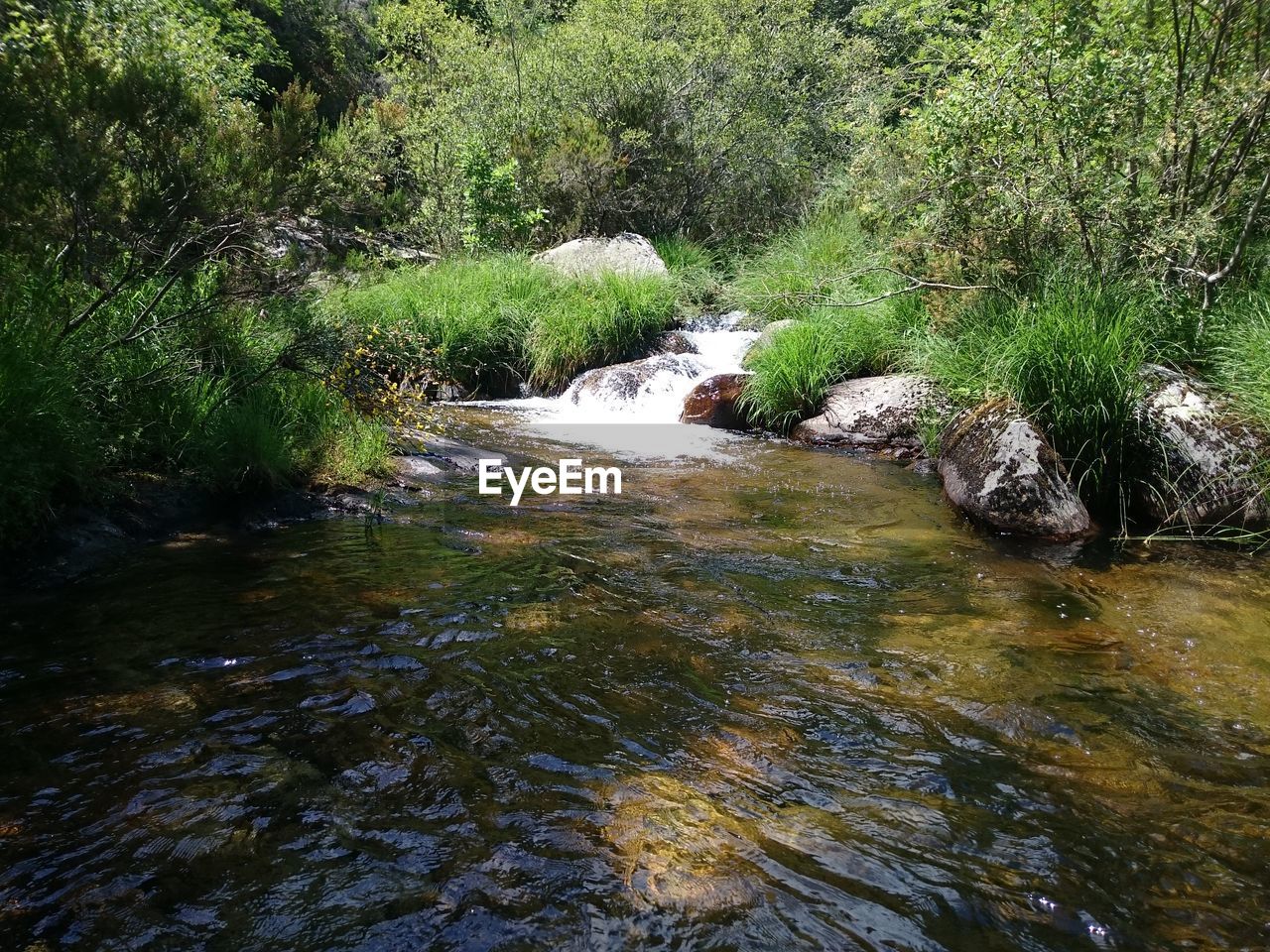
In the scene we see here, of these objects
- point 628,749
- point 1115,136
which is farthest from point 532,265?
point 628,749

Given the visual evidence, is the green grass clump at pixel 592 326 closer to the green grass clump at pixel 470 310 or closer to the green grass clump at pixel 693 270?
the green grass clump at pixel 470 310

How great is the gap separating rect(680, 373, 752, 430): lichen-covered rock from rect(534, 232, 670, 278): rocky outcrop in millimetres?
3819

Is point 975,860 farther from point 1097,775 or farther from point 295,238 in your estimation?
point 295,238

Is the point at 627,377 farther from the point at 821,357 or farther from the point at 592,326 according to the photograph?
the point at 821,357

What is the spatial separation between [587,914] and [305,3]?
24053mm

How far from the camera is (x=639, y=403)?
1112cm

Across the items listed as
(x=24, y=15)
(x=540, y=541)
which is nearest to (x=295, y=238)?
(x=24, y=15)

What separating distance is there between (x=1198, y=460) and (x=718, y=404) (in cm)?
528

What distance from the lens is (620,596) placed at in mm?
4688

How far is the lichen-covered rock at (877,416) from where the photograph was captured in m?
8.83

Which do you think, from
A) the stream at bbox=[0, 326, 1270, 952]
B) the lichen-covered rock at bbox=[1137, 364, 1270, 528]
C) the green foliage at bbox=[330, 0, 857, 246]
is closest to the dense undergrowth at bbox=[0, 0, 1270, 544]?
the lichen-covered rock at bbox=[1137, 364, 1270, 528]

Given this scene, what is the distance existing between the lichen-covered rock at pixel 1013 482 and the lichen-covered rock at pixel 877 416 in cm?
186

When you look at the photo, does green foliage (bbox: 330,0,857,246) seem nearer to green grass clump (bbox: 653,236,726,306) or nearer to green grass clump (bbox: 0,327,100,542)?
green grass clump (bbox: 653,236,726,306)

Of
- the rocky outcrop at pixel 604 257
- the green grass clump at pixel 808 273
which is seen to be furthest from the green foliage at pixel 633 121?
the green grass clump at pixel 808 273
